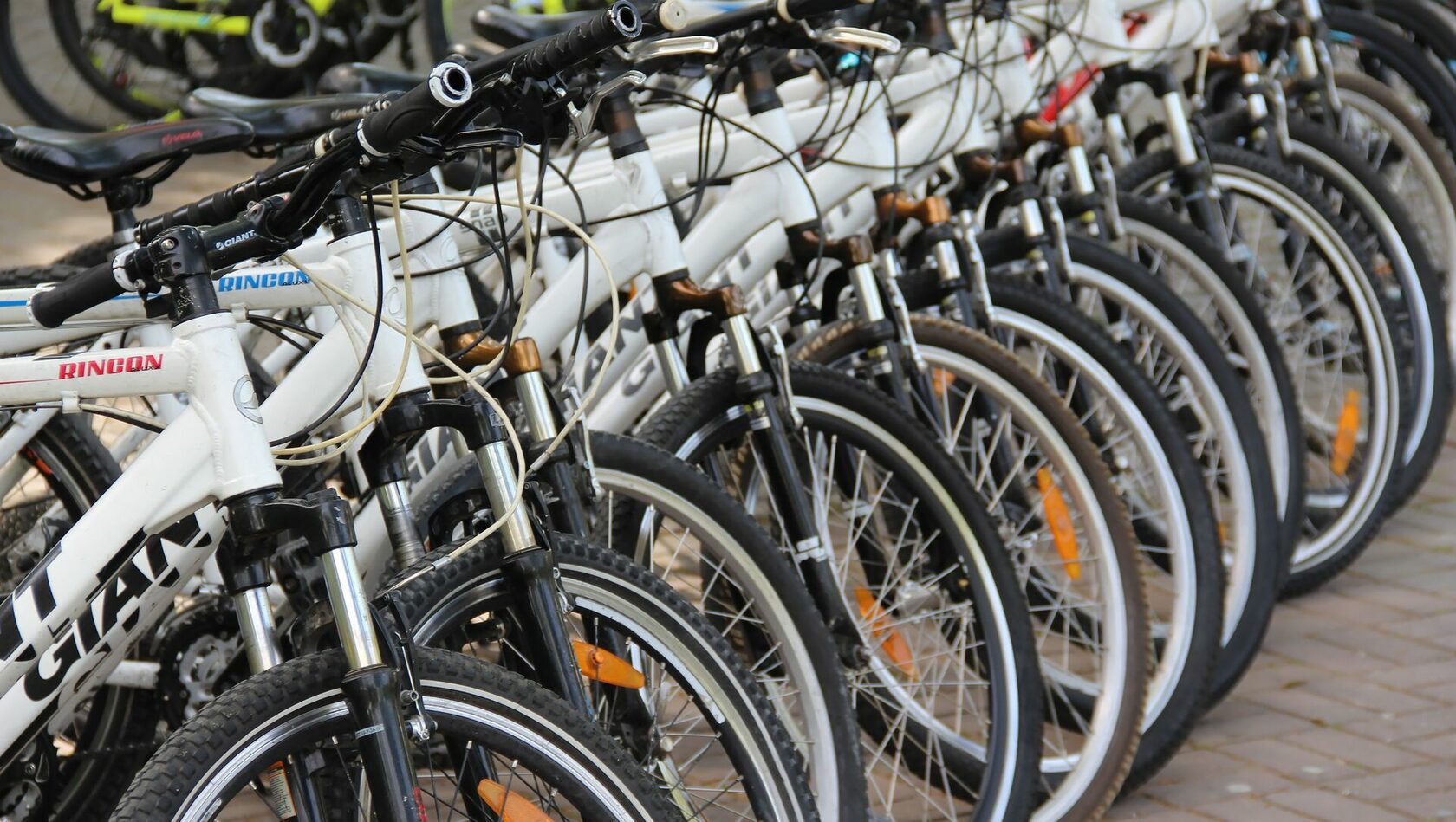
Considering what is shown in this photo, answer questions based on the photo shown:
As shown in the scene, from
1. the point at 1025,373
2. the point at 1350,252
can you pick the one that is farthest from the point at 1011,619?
the point at 1350,252

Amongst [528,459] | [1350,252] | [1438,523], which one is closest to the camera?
[528,459]

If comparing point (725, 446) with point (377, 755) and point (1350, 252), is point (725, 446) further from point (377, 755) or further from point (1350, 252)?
point (1350, 252)

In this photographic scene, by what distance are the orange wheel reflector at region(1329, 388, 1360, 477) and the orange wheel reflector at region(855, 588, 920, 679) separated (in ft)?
6.38

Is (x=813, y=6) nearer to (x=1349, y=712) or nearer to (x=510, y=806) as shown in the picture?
(x=510, y=806)

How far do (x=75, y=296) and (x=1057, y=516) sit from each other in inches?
78.6

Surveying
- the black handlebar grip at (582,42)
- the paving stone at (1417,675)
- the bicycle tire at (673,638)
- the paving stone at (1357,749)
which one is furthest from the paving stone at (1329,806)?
the black handlebar grip at (582,42)

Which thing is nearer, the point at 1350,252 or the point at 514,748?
the point at 514,748

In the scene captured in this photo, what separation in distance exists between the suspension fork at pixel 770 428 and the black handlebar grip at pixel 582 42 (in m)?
1.01

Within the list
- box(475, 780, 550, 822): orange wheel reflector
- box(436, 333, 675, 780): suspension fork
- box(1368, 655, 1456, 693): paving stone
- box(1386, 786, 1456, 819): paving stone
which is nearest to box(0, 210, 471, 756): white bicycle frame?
box(436, 333, 675, 780): suspension fork

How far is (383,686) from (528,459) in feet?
2.00

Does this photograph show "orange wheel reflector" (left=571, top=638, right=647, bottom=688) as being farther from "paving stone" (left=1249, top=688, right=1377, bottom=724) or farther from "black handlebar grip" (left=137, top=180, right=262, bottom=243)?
"paving stone" (left=1249, top=688, right=1377, bottom=724)

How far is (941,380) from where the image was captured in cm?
321

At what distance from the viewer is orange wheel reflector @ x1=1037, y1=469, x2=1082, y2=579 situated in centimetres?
327

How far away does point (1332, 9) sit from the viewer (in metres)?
5.51
